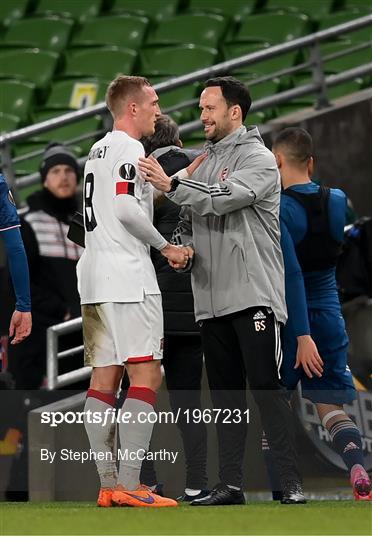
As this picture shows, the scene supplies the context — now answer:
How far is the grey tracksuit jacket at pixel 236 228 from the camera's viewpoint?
19.6 feet

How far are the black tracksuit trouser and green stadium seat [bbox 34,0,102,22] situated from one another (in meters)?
7.89

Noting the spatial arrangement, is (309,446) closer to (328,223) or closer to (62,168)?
(328,223)

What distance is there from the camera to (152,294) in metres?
6.01

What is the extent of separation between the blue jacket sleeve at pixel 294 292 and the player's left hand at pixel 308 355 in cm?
3

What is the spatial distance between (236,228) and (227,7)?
24.3 ft

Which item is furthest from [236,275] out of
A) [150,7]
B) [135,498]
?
[150,7]

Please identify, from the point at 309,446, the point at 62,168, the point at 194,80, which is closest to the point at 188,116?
the point at 194,80

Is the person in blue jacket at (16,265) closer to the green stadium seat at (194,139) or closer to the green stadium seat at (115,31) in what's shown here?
the green stadium seat at (194,139)

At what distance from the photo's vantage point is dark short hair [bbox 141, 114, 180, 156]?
655cm

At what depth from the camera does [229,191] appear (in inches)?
235

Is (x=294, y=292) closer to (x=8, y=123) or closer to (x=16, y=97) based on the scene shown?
(x=8, y=123)

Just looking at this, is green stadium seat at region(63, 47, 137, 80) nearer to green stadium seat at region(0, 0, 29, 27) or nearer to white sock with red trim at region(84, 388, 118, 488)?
green stadium seat at region(0, 0, 29, 27)

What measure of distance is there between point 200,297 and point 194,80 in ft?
12.9

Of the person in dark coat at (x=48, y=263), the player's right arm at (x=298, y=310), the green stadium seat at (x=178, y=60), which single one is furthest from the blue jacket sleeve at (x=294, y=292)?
the green stadium seat at (x=178, y=60)
